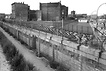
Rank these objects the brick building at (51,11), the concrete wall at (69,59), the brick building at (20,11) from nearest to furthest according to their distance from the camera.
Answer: the concrete wall at (69,59)
the brick building at (51,11)
the brick building at (20,11)

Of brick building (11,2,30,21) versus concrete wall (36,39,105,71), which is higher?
brick building (11,2,30,21)

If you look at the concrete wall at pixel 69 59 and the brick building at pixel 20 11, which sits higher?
the brick building at pixel 20 11

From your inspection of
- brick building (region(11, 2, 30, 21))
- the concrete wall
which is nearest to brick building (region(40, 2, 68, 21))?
brick building (region(11, 2, 30, 21))

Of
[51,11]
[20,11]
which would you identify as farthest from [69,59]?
[20,11]

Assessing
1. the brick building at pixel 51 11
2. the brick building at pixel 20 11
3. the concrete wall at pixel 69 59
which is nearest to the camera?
the concrete wall at pixel 69 59

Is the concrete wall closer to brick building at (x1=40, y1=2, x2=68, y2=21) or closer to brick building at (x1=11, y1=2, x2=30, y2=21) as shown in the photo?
brick building at (x1=40, y1=2, x2=68, y2=21)

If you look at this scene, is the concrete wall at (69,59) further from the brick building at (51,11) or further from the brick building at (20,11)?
the brick building at (20,11)

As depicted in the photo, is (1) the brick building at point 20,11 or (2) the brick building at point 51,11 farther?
(1) the brick building at point 20,11

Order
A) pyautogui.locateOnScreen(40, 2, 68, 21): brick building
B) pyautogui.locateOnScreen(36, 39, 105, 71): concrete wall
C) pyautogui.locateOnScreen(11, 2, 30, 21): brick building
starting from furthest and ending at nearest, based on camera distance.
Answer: pyautogui.locateOnScreen(11, 2, 30, 21): brick building, pyautogui.locateOnScreen(40, 2, 68, 21): brick building, pyautogui.locateOnScreen(36, 39, 105, 71): concrete wall

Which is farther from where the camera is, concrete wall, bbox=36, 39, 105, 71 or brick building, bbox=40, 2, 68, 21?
brick building, bbox=40, 2, 68, 21

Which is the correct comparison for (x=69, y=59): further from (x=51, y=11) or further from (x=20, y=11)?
(x=20, y=11)

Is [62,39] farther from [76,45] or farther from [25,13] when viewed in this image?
[25,13]

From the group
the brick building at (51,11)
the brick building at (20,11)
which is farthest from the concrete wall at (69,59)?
the brick building at (20,11)

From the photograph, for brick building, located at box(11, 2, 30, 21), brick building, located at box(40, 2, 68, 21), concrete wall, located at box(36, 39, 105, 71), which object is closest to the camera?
concrete wall, located at box(36, 39, 105, 71)
